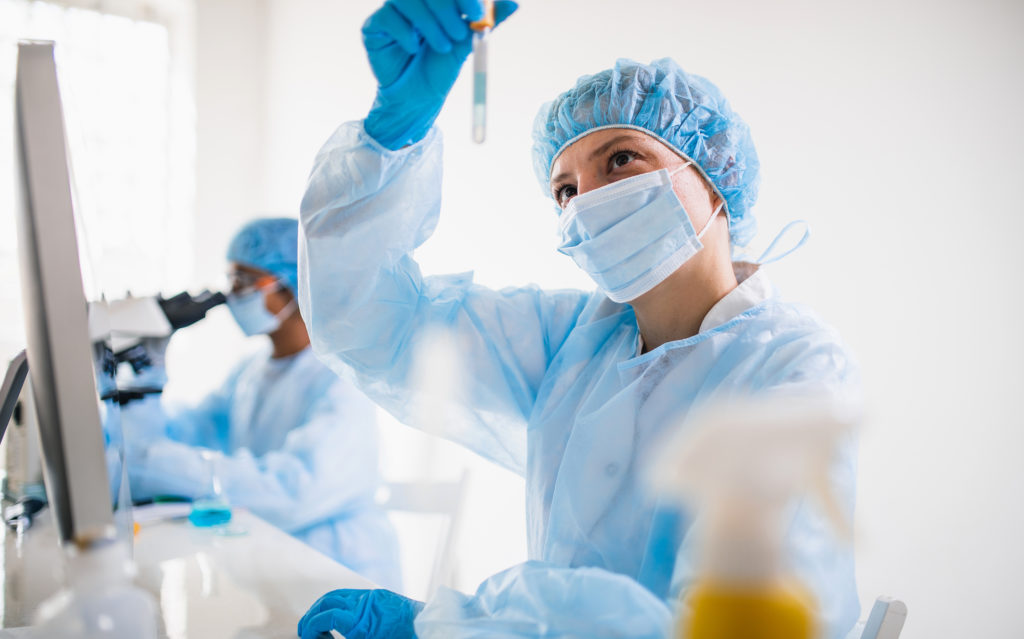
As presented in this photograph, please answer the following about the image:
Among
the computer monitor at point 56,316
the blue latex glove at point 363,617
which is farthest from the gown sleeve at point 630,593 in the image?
the computer monitor at point 56,316

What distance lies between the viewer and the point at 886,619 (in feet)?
2.63

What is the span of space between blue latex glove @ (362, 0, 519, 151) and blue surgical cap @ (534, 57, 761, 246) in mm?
212

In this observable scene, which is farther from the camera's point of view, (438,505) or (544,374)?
(438,505)

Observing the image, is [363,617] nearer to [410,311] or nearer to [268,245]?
[410,311]

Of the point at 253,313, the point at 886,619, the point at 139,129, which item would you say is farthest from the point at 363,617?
the point at 139,129

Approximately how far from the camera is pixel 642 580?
93cm

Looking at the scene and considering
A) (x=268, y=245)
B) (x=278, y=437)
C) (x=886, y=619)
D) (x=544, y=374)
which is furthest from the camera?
(x=268, y=245)

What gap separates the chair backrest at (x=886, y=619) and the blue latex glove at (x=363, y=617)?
1.74 ft

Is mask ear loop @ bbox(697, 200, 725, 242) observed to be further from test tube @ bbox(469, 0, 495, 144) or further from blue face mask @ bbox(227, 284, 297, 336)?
blue face mask @ bbox(227, 284, 297, 336)

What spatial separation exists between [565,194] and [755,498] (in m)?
0.84

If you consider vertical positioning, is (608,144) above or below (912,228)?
above

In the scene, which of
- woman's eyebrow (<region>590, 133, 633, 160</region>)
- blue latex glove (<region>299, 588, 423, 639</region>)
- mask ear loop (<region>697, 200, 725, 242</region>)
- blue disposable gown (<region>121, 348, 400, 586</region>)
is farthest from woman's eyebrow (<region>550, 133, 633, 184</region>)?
blue disposable gown (<region>121, 348, 400, 586</region>)

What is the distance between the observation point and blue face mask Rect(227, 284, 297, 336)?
2.34m

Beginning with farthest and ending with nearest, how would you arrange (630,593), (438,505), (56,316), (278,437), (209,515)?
(278,437) → (438,505) → (209,515) → (630,593) → (56,316)
